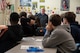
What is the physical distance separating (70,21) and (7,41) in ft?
4.26

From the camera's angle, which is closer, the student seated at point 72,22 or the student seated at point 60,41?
the student seated at point 60,41

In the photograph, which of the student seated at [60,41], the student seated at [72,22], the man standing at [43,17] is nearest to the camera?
the student seated at [60,41]

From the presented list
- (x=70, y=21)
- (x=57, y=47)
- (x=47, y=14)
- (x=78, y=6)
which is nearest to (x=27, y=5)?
(x=47, y=14)

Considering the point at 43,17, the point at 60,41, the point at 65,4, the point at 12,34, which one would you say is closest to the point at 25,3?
the point at 43,17

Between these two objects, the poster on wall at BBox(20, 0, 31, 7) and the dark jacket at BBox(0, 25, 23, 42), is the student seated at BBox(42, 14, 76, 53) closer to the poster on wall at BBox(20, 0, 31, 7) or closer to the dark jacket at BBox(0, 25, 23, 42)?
the dark jacket at BBox(0, 25, 23, 42)

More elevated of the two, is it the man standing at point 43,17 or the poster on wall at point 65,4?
the poster on wall at point 65,4

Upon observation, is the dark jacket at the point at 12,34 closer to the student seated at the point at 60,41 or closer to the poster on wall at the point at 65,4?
the student seated at the point at 60,41

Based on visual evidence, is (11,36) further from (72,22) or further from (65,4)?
(65,4)

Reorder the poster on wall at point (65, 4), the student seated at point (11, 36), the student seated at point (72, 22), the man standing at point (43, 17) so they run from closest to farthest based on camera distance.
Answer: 1. the student seated at point (11, 36)
2. the student seated at point (72, 22)
3. the man standing at point (43, 17)
4. the poster on wall at point (65, 4)

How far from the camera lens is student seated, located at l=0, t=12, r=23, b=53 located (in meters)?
3.25

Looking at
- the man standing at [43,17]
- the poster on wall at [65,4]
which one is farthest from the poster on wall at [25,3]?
the poster on wall at [65,4]

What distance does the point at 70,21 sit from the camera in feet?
11.9

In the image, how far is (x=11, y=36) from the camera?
3479 mm

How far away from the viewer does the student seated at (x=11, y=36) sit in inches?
128
